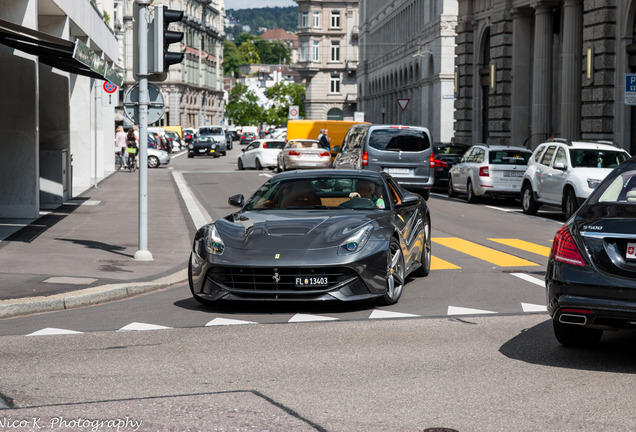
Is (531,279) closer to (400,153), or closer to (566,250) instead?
(566,250)

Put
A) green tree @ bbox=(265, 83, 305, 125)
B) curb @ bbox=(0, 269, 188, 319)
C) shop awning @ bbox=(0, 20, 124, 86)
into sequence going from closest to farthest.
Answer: curb @ bbox=(0, 269, 188, 319)
shop awning @ bbox=(0, 20, 124, 86)
green tree @ bbox=(265, 83, 305, 125)

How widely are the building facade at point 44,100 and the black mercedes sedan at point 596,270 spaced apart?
367 inches

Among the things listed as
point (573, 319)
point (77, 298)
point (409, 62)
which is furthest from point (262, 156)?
point (573, 319)

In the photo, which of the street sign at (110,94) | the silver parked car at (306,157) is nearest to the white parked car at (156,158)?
the street sign at (110,94)

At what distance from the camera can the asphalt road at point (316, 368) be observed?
18.6 ft

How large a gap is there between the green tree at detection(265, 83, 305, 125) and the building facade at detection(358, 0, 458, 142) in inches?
1284

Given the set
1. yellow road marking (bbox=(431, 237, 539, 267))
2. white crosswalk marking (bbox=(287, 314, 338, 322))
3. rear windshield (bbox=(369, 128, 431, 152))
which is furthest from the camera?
rear windshield (bbox=(369, 128, 431, 152))

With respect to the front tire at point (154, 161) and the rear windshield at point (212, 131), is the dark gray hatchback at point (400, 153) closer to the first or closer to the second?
the front tire at point (154, 161)

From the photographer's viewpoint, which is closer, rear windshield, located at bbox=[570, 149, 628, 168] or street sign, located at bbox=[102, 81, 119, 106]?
rear windshield, located at bbox=[570, 149, 628, 168]

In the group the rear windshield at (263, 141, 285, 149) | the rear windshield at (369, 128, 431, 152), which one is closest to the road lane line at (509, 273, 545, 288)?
the rear windshield at (369, 128, 431, 152)

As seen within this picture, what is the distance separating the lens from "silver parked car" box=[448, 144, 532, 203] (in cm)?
2750

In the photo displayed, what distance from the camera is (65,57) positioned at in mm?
16922

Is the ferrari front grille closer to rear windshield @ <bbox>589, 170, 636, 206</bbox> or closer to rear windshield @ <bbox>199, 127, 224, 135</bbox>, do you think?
rear windshield @ <bbox>589, 170, 636, 206</bbox>

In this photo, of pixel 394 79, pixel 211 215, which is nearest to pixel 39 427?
pixel 211 215
